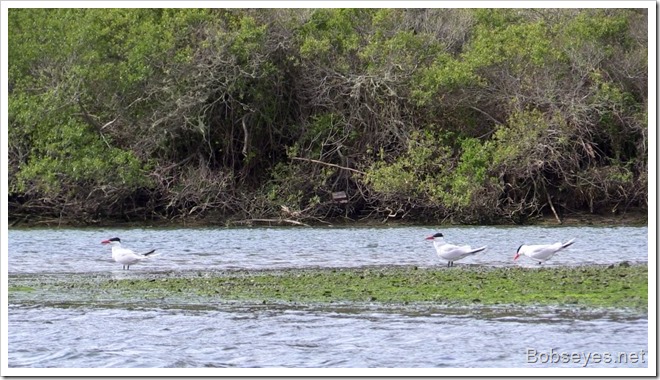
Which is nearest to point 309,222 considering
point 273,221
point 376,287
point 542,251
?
point 273,221

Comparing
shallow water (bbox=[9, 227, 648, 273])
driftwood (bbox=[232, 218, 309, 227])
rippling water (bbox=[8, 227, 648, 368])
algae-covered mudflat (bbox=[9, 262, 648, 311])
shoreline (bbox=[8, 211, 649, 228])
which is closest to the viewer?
rippling water (bbox=[8, 227, 648, 368])

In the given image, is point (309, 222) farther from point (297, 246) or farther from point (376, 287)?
point (376, 287)

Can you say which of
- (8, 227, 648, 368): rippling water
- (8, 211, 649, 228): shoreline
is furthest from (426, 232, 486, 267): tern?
(8, 211, 649, 228): shoreline

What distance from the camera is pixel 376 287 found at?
13805 millimetres

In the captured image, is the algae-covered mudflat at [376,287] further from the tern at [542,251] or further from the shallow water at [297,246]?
the shallow water at [297,246]

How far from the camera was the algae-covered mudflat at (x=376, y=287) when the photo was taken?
1270 cm

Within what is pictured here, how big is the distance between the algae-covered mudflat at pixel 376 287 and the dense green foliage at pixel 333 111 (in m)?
9.91

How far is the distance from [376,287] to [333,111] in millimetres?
13499

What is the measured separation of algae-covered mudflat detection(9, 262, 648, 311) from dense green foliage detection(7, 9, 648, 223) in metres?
9.91

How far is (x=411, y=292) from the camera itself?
13352 mm

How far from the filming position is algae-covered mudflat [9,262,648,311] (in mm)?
12703

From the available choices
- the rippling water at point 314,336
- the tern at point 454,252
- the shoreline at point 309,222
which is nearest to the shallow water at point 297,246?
the tern at point 454,252

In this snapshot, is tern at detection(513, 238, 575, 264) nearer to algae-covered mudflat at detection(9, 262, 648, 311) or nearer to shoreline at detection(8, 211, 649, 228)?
algae-covered mudflat at detection(9, 262, 648, 311)

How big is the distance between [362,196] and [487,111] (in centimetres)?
328
